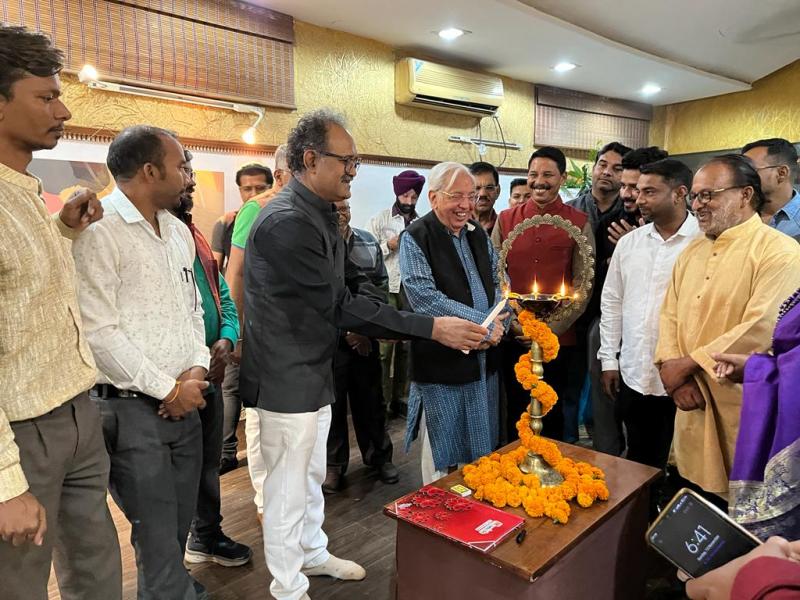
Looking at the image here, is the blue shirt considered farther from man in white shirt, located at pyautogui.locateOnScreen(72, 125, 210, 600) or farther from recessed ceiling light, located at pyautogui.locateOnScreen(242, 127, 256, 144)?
recessed ceiling light, located at pyautogui.locateOnScreen(242, 127, 256, 144)

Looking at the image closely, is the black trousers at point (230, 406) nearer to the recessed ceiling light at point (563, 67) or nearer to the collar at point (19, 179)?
the collar at point (19, 179)

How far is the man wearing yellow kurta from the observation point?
1826 mm

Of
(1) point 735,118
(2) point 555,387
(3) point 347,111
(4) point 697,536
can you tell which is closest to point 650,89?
(1) point 735,118

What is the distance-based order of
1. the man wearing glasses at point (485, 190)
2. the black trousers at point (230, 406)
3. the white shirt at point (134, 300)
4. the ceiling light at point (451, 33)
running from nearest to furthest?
the white shirt at point (134, 300) → the black trousers at point (230, 406) → the man wearing glasses at point (485, 190) → the ceiling light at point (451, 33)

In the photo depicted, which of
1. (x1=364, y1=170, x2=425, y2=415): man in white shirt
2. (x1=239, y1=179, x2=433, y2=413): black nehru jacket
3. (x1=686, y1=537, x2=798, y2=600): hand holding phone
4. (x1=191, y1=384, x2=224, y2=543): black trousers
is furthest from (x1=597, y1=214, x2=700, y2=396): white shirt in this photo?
(x1=191, y1=384, x2=224, y2=543): black trousers

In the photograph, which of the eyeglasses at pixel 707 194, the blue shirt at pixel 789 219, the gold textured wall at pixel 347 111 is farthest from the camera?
the gold textured wall at pixel 347 111

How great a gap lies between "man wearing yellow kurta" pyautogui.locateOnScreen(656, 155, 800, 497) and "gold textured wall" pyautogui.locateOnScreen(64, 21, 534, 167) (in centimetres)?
294

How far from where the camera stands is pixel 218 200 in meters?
3.73

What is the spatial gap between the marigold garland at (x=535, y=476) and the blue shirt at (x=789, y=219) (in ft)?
5.63

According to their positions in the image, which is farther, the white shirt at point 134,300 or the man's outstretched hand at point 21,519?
the white shirt at point 134,300

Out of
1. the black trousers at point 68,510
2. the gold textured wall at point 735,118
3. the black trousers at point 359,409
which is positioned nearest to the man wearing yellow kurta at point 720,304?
the black trousers at point 359,409

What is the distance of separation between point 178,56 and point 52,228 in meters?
2.64

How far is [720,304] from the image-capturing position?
1942 mm

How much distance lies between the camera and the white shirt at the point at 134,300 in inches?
56.6
